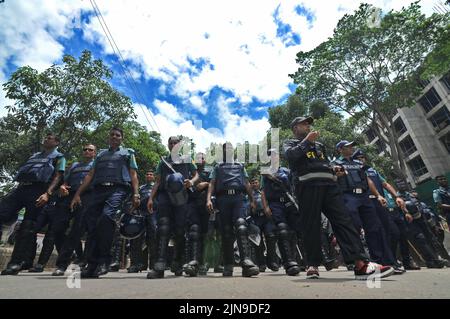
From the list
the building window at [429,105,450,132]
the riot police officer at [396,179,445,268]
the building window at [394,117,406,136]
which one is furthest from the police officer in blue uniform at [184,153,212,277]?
the building window at [394,117,406,136]

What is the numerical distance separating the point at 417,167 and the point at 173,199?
3682 centimetres

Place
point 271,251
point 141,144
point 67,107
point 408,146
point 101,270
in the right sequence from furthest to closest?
1. point 408,146
2. point 141,144
3. point 67,107
4. point 271,251
5. point 101,270

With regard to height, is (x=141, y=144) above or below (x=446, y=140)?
below

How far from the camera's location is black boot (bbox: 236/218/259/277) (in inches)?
154

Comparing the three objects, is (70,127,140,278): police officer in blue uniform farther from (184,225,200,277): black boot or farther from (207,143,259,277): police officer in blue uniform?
(207,143,259,277): police officer in blue uniform

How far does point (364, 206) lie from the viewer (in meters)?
4.36

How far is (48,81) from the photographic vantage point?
1353cm

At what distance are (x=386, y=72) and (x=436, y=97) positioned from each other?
18.4 meters

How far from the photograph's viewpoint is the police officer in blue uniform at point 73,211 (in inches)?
177

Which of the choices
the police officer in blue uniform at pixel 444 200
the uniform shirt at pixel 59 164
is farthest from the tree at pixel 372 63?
the uniform shirt at pixel 59 164

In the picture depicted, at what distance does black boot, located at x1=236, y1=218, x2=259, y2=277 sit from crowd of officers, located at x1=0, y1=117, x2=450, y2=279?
1cm

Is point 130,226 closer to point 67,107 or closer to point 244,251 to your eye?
point 244,251

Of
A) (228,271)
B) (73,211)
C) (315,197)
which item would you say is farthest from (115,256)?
(315,197)
